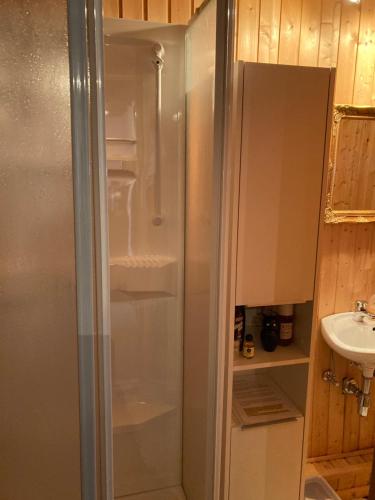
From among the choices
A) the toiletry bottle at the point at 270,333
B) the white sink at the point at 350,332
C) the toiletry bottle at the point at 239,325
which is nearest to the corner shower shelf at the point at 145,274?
the toiletry bottle at the point at 239,325

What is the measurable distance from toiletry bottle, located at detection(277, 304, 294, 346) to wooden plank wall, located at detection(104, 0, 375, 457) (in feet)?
1.13

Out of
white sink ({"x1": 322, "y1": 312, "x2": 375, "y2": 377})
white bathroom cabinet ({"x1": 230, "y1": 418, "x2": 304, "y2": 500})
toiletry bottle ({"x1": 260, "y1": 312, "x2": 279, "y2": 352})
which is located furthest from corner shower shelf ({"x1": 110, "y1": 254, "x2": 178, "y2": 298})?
white sink ({"x1": 322, "y1": 312, "x2": 375, "y2": 377})

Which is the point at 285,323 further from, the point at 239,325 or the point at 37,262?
the point at 37,262

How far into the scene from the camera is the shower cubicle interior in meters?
1.48

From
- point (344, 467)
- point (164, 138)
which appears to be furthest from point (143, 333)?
point (344, 467)

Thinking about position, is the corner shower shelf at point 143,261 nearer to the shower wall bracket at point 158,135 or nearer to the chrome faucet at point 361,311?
the shower wall bracket at point 158,135

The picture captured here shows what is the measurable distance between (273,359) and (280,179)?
71 cm

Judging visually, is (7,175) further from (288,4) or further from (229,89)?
(288,4)

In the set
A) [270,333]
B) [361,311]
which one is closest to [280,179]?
[270,333]

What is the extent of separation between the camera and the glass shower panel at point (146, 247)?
4.97 feet

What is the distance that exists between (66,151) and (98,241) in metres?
0.14

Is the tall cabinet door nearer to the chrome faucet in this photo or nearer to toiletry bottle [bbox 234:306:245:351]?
toiletry bottle [bbox 234:306:245:351]

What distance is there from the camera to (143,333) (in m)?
1.70

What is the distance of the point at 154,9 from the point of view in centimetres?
152
